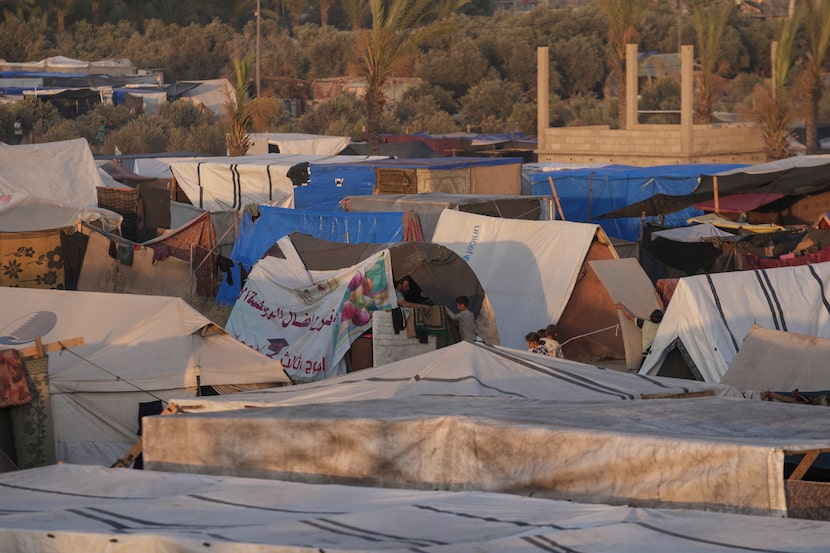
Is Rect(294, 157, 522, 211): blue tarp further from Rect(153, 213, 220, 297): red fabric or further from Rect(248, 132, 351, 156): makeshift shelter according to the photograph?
Rect(248, 132, 351, 156): makeshift shelter

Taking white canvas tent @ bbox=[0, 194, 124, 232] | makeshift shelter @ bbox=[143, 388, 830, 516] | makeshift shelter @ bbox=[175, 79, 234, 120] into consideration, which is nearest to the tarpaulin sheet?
white canvas tent @ bbox=[0, 194, 124, 232]

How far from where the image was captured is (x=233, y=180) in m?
25.6

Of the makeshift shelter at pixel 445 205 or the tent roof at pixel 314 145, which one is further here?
the tent roof at pixel 314 145

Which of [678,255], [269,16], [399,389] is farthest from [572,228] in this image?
[269,16]

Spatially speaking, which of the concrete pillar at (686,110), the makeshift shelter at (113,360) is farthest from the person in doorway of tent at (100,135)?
the makeshift shelter at (113,360)

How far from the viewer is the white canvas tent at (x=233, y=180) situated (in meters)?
A: 25.0

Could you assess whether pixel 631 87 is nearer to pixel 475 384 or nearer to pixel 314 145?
pixel 314 145

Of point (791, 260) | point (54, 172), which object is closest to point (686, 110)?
point (54, 172)

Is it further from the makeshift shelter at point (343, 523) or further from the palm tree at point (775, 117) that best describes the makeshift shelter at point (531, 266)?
the palm tree at point (775, 117)

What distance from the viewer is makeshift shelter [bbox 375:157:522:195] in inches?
895

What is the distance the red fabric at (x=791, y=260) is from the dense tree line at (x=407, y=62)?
2302 centimetres

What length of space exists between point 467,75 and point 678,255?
40474 millimetres

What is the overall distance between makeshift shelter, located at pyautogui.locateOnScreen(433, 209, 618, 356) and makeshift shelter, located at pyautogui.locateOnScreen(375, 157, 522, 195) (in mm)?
5032

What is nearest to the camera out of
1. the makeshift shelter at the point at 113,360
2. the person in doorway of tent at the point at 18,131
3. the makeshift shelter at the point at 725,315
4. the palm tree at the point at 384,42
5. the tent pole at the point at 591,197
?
the makeshift shelter at the point at 113,360
